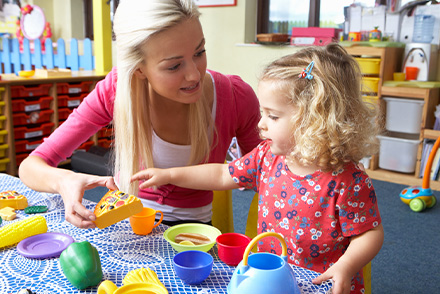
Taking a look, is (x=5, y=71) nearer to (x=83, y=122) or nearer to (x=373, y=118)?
(x=83, y=122)

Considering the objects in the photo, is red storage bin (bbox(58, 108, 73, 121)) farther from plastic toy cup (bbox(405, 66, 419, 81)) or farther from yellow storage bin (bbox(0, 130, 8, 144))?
plastic toy cup (bbox(405, 66, 419, 81))

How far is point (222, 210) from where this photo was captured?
1.43 m

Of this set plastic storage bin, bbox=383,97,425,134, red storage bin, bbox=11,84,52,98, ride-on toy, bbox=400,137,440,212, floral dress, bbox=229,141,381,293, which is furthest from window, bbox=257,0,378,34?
floral dress, bbox=229,141,381,293

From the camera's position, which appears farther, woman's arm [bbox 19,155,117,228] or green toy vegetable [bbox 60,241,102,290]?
woman's arm [bbox 19,155,117,228]

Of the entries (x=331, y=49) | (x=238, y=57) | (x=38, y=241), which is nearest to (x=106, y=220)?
(x=38, y=241)

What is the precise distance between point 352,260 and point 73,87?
297 cm

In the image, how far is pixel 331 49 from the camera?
3.34 feet

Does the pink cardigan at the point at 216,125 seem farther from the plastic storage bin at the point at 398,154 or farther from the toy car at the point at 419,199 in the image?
the plastic storage bin at the point at 398,154

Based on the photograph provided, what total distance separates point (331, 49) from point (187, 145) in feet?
1.69

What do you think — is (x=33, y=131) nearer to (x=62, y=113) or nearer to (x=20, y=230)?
(x=62, y=113)

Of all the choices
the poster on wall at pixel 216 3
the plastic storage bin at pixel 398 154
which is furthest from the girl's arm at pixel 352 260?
the poster on wall at pixel 216 3

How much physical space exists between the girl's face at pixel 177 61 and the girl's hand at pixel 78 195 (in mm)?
302

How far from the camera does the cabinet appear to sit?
2.99 metres

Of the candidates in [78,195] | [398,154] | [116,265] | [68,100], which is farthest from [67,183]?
[398,154]
